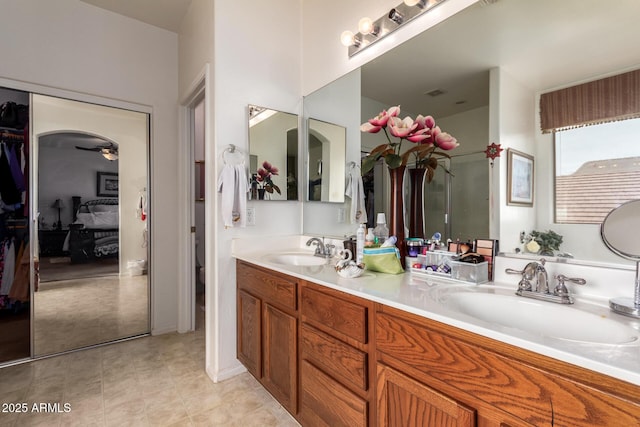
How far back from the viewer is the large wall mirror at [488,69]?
3.17 feet

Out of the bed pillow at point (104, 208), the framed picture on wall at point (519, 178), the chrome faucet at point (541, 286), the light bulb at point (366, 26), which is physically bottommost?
the chrome faucet at point (541, 286)

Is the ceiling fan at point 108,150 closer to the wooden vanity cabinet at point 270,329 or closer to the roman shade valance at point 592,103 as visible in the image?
the wooden vanity cabinet at point 270,329

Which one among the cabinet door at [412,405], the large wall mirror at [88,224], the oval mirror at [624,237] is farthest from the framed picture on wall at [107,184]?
the oval mirror at [624,237]

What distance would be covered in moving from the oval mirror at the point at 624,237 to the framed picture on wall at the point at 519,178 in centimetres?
23

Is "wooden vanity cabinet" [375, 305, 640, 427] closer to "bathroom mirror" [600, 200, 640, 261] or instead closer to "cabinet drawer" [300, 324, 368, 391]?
"cabinet drawer" [300, 324, 368, 391]

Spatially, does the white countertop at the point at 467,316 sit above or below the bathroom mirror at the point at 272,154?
below

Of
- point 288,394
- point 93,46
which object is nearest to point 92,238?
point 93,46

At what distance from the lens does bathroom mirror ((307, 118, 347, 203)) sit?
2068mm

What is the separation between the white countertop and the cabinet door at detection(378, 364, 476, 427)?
8.3 inches

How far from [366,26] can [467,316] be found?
5.32ft

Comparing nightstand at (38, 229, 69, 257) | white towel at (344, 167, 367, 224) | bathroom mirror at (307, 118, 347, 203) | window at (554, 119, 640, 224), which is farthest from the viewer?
nightstand at (38, 229, 69, 257)

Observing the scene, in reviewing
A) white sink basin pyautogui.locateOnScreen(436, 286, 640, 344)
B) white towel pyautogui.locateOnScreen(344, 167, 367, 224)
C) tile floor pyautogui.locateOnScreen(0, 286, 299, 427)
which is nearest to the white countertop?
white sink basin pyautogui.locateOnScreen(436, 286, 640, 344)

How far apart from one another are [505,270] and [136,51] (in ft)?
10.8

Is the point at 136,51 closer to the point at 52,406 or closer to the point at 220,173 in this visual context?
the point at 220,173
